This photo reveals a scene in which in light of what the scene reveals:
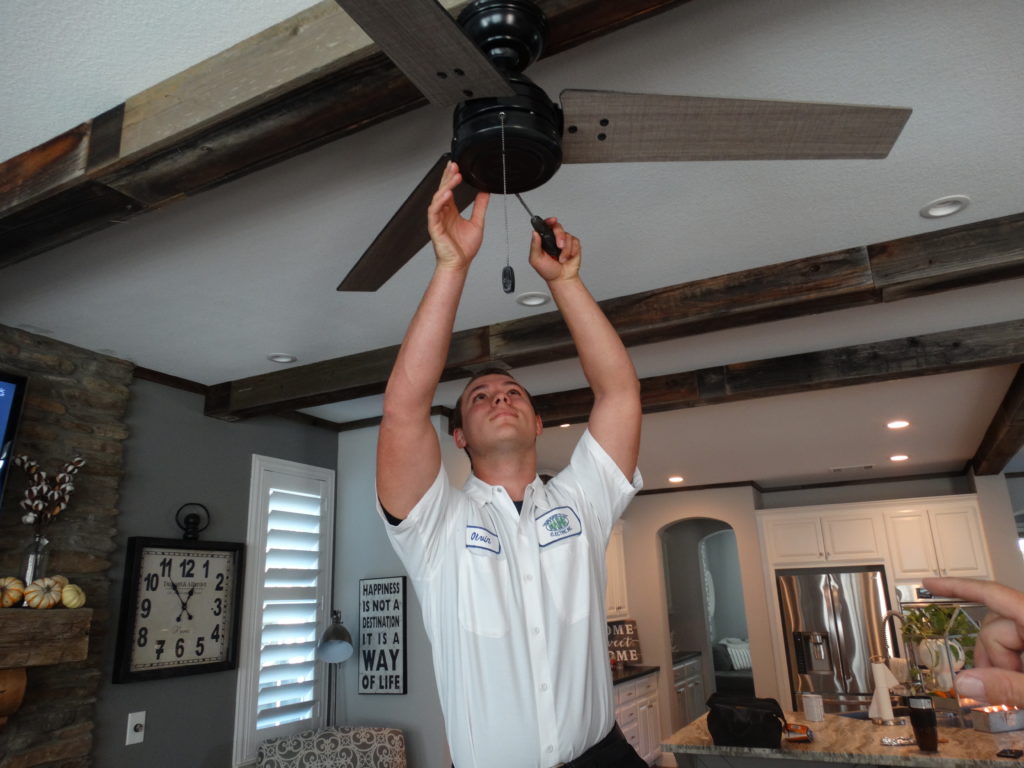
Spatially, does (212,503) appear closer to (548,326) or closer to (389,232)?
(548,326)

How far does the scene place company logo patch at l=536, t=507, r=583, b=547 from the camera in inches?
56.6

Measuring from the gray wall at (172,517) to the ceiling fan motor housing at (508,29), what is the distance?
9.67ft

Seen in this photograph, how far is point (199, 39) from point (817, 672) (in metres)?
6.34

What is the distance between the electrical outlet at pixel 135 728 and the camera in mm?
3330

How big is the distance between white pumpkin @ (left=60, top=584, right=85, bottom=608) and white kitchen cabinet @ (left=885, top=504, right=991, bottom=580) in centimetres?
644

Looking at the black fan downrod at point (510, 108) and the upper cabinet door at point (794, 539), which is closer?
the black fan downrod at point (510, 108)

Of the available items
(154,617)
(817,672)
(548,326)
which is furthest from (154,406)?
(817,672)

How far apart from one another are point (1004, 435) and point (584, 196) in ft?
12.9

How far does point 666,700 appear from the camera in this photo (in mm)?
7160

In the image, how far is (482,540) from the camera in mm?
1404

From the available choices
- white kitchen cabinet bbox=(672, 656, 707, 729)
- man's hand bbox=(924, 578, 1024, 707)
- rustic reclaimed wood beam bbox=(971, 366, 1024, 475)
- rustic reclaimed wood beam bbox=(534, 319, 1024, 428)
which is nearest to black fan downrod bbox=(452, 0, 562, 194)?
man's hand bbox=(924, 578, 1024, 707)

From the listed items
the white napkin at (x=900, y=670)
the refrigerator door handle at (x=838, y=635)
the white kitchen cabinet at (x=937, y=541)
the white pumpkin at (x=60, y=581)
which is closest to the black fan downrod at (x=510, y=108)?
the white pumpkin at (x=60, y=581)

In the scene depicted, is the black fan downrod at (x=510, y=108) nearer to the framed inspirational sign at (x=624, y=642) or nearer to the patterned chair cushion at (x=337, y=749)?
the patterned chair cushion at (x=337, y=749)

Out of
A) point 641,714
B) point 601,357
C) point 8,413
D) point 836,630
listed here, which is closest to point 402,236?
point 601,357
